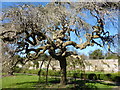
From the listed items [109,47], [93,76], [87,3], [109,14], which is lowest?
[93,76]

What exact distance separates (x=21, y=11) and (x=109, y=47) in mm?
4413

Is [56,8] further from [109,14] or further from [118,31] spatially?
[118,31]

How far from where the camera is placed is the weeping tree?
190 inches

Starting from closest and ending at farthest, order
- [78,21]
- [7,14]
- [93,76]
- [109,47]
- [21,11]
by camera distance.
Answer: [21,11], [7,14], [78,21], [109,47], [93,76]

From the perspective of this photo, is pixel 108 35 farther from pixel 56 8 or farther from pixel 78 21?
pixel 56 8

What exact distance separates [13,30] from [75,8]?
2.70m

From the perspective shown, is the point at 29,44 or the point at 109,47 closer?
the point at 29,44

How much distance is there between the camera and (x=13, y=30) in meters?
4.83

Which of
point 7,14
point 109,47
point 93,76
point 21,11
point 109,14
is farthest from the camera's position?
point 93,76

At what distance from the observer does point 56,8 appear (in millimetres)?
6020

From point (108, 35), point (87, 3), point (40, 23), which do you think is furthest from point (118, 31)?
point (40, 23)

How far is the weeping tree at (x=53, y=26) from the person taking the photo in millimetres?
4820

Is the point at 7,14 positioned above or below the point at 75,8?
below

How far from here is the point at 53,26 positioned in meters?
6.50
